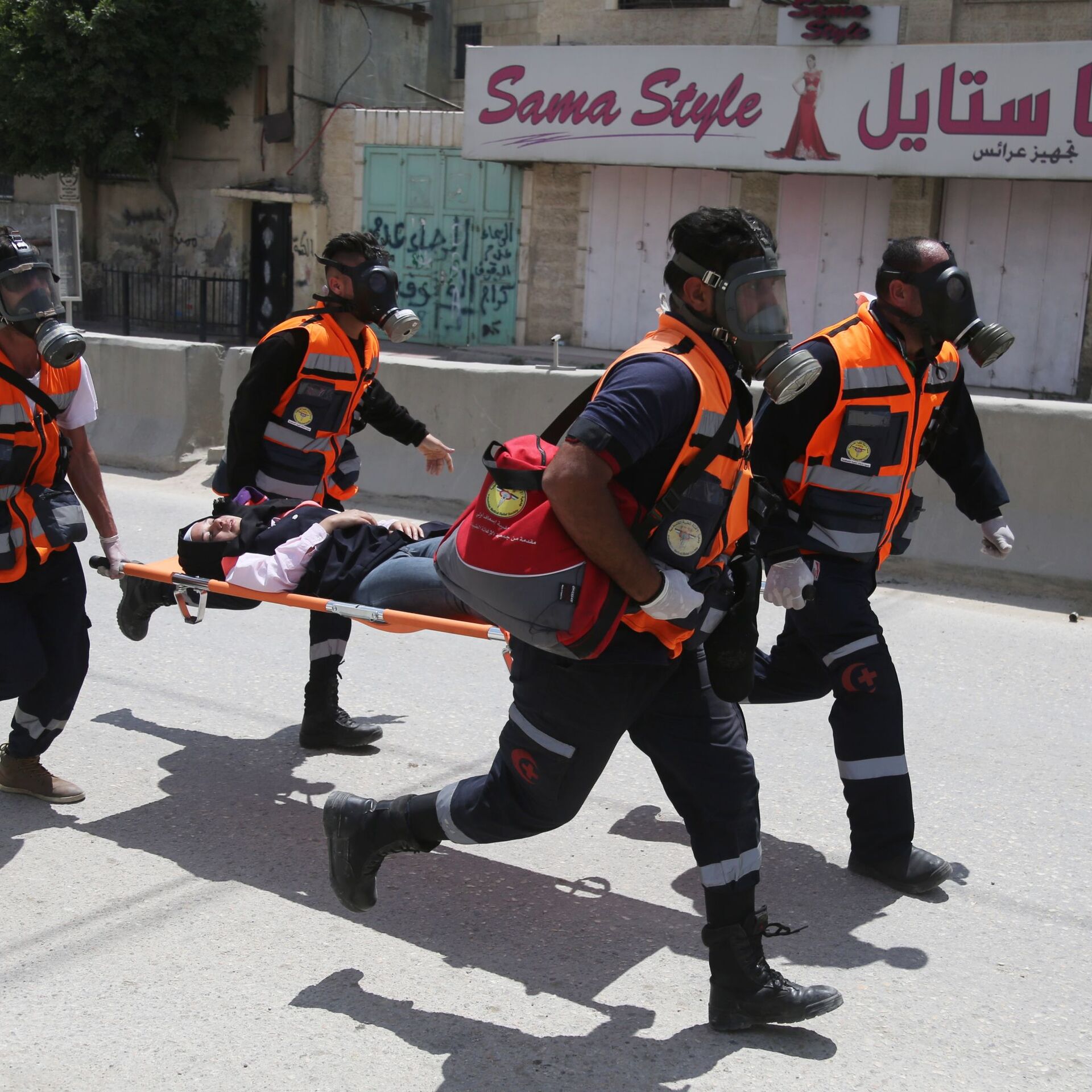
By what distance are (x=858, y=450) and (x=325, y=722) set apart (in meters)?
2.31

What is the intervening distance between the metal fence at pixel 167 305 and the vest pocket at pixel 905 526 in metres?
19.5

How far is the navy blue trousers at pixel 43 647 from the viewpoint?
14.3ft

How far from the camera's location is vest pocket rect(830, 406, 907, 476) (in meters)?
4.18

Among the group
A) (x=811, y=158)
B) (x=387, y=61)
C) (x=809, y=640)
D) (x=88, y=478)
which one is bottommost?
(x=809, y=640)

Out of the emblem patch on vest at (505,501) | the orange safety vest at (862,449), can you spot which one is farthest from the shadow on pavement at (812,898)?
the emblem patch on vest at (505,501)

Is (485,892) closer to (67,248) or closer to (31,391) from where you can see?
(31,391)

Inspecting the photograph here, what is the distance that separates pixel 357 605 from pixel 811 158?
50.4 ft

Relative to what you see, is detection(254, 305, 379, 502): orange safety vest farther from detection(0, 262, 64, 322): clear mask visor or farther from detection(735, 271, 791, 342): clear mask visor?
detection(735, 271, 791, 342): clear mask visor

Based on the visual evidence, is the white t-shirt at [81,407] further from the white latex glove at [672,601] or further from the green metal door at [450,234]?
the green metal door at [450,234]

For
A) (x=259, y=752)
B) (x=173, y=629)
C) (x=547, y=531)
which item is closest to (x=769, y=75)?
(x=173, y=629)

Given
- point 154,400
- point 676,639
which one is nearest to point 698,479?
point 676,639

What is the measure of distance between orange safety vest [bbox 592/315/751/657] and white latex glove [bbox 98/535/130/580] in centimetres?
230

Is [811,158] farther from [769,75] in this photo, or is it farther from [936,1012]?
[936,1012]

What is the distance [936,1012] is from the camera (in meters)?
3.45
